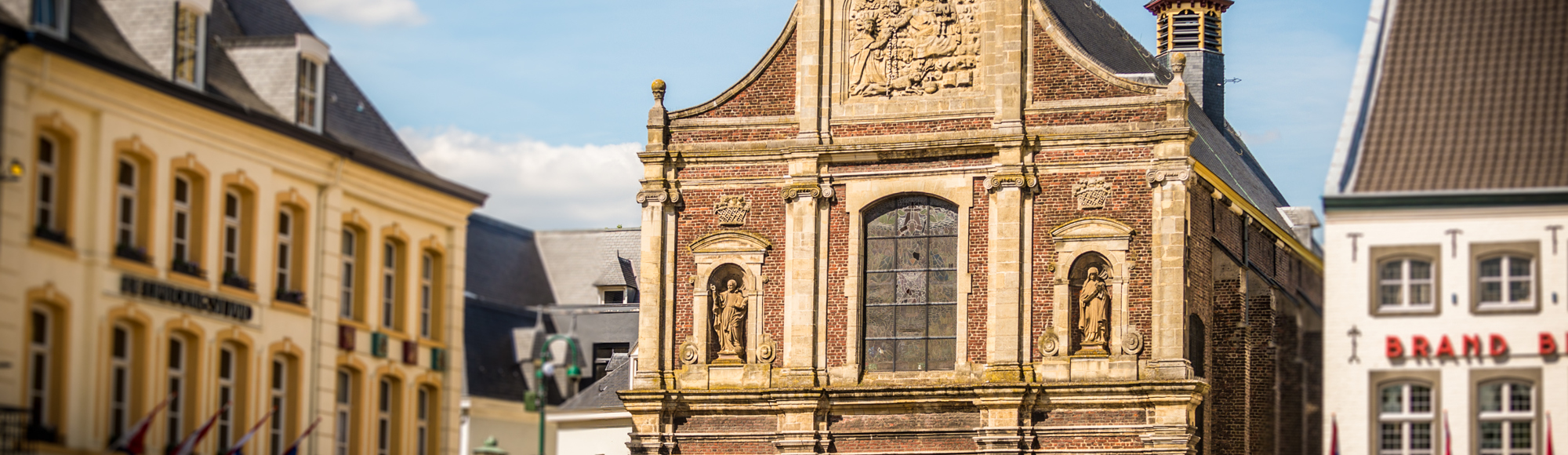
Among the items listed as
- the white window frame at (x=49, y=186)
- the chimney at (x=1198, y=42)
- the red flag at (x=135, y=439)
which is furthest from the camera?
the chimney at (x=1198, y=42)

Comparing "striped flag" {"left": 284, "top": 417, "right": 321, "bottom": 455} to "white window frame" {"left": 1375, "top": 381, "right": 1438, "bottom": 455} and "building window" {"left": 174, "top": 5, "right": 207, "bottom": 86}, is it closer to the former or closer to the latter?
"building window" {"left": 174, "top": 5, "right": 207, "bottom": 86}

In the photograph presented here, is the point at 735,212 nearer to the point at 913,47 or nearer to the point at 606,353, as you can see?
the point at 913,47

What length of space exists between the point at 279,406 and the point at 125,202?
3935 mm

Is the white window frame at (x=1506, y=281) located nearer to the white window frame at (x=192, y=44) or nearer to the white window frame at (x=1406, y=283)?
the white window frame at (x=1406, y=283)

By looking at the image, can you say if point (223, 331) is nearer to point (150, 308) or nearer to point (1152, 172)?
point (150, 308)

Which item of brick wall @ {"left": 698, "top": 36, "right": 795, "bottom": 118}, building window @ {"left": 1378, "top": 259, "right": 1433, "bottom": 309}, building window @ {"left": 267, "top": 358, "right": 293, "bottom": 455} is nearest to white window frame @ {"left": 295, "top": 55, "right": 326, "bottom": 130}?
building window @ {"left": 267, "top": 358, "right": 293, "bottom": 455}

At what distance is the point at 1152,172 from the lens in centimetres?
4297

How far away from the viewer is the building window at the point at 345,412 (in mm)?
31812

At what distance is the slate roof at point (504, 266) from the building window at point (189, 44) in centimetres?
635

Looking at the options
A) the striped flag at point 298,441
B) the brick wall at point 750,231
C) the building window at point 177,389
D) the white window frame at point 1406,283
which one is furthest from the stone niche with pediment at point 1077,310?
the building window at point 177,389

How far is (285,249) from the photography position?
31062 mm

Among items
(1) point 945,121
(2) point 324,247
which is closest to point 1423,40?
(1) point 945,121

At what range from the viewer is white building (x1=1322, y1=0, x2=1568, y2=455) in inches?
1352

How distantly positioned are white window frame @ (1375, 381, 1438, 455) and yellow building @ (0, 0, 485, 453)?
13498 millimetres
